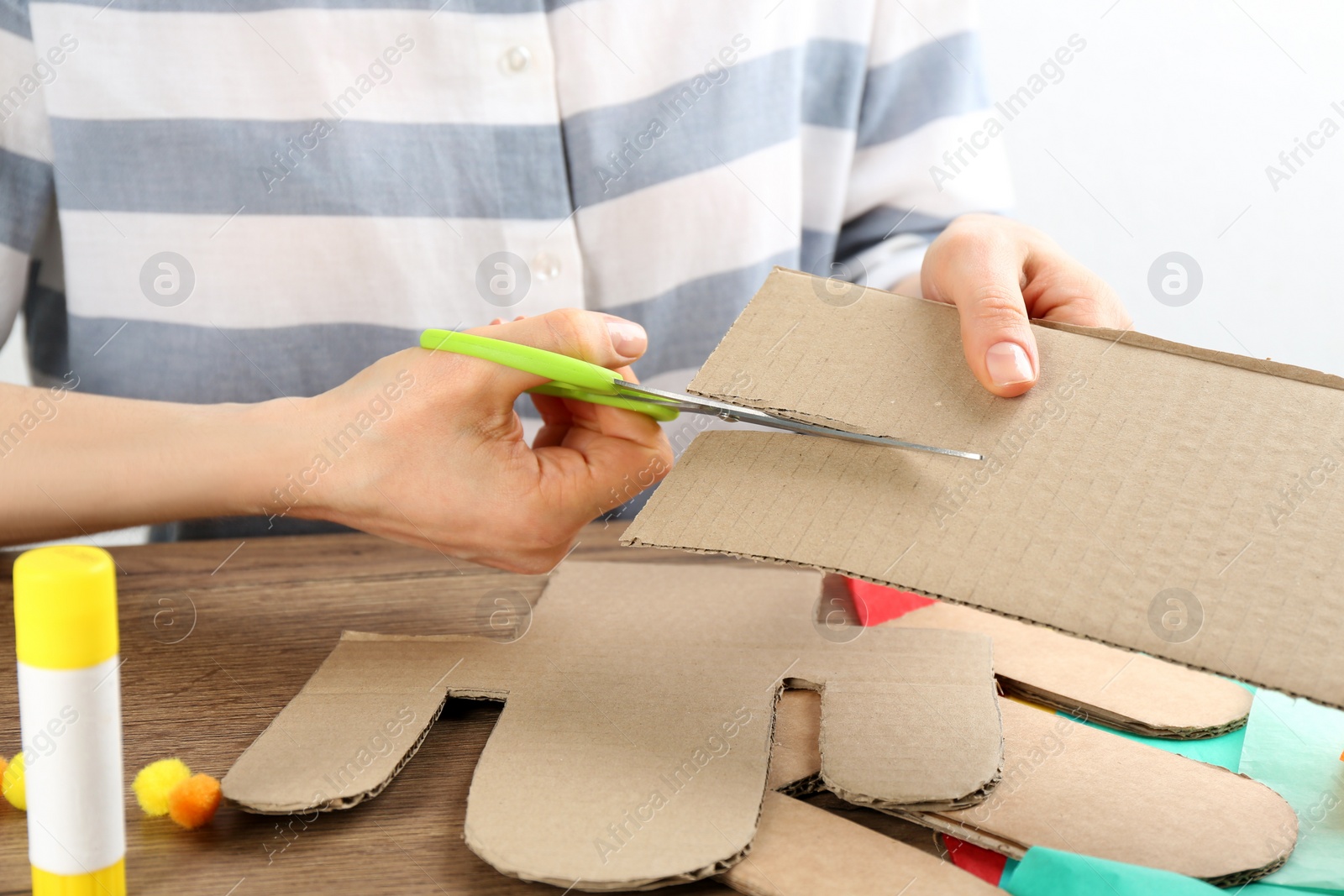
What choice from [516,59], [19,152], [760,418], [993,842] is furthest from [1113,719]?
[19,152]

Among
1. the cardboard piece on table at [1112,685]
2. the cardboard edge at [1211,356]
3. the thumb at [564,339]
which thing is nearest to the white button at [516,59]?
the thumb at [564,339]

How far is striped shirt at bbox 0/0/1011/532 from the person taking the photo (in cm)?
90

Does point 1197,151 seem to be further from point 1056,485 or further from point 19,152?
point 19,152

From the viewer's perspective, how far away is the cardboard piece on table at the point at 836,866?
43cm

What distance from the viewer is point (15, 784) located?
48cm

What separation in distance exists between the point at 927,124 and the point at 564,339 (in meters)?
0.69

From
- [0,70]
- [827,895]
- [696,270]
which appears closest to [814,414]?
[827,895]

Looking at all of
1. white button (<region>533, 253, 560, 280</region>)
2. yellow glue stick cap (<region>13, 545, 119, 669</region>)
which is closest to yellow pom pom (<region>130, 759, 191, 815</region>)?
yellow glue stick cap (<region>13, 545, 119, 669</region>)

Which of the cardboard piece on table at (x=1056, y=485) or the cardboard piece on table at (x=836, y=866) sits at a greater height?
the cardboard piece on table at (x=1056, y=485)

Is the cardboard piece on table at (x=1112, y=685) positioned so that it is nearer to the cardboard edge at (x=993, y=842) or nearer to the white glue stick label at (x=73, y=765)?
the cardboard edge at (x=993, y=842)

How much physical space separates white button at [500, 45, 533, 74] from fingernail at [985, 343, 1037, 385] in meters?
0.59

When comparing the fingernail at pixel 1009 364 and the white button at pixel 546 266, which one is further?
the white button at pixel 546 266

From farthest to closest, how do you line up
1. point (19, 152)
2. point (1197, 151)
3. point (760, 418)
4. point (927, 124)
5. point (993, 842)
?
1. point (1197, 151)
2. point (927, 124)
3. point (19, 152)
4. point (760, 418)
5. point (993, 842)

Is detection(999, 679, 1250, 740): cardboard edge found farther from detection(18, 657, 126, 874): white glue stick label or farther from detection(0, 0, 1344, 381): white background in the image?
detection(0, 0, 1344, 381): white background
